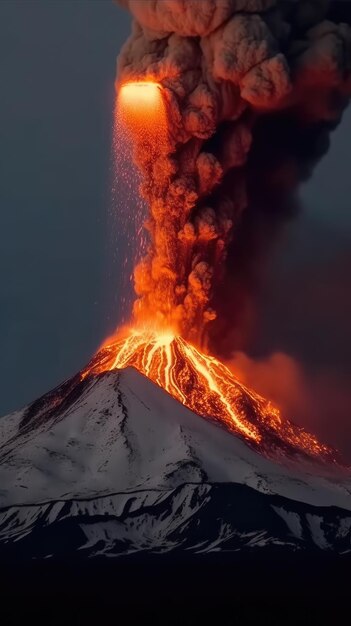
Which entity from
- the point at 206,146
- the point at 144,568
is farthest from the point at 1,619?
the point at 206,146

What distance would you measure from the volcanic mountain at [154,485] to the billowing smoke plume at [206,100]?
189cm

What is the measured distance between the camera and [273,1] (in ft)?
151

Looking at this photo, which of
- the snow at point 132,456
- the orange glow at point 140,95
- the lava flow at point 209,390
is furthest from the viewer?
the lava flow at point 209,390

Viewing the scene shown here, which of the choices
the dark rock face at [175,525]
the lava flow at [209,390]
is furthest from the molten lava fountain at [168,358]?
the dark rock face at [175,525]

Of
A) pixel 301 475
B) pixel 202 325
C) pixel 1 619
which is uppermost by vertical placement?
pixel 202 325

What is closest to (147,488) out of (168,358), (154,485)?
(154,485)

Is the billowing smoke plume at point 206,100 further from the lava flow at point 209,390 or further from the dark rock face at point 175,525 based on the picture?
the dark rock face at point 175,525

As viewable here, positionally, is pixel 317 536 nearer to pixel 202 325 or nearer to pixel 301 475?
pixel 301 475

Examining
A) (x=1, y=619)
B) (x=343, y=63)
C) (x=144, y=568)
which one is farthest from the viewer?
(x=343, y=63)

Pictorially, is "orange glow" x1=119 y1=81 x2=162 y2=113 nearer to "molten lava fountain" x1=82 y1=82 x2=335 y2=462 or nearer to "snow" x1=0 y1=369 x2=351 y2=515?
"molten lava fountain" x1=82 y1=82 x2=335 y2=462

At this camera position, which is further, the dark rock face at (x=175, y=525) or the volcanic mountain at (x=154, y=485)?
the volcanic mountain at (x=154, y=485)

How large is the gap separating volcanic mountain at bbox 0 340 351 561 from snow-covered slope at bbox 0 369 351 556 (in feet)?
0.06

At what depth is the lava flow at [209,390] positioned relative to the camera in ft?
159

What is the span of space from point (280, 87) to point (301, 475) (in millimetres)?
7006
